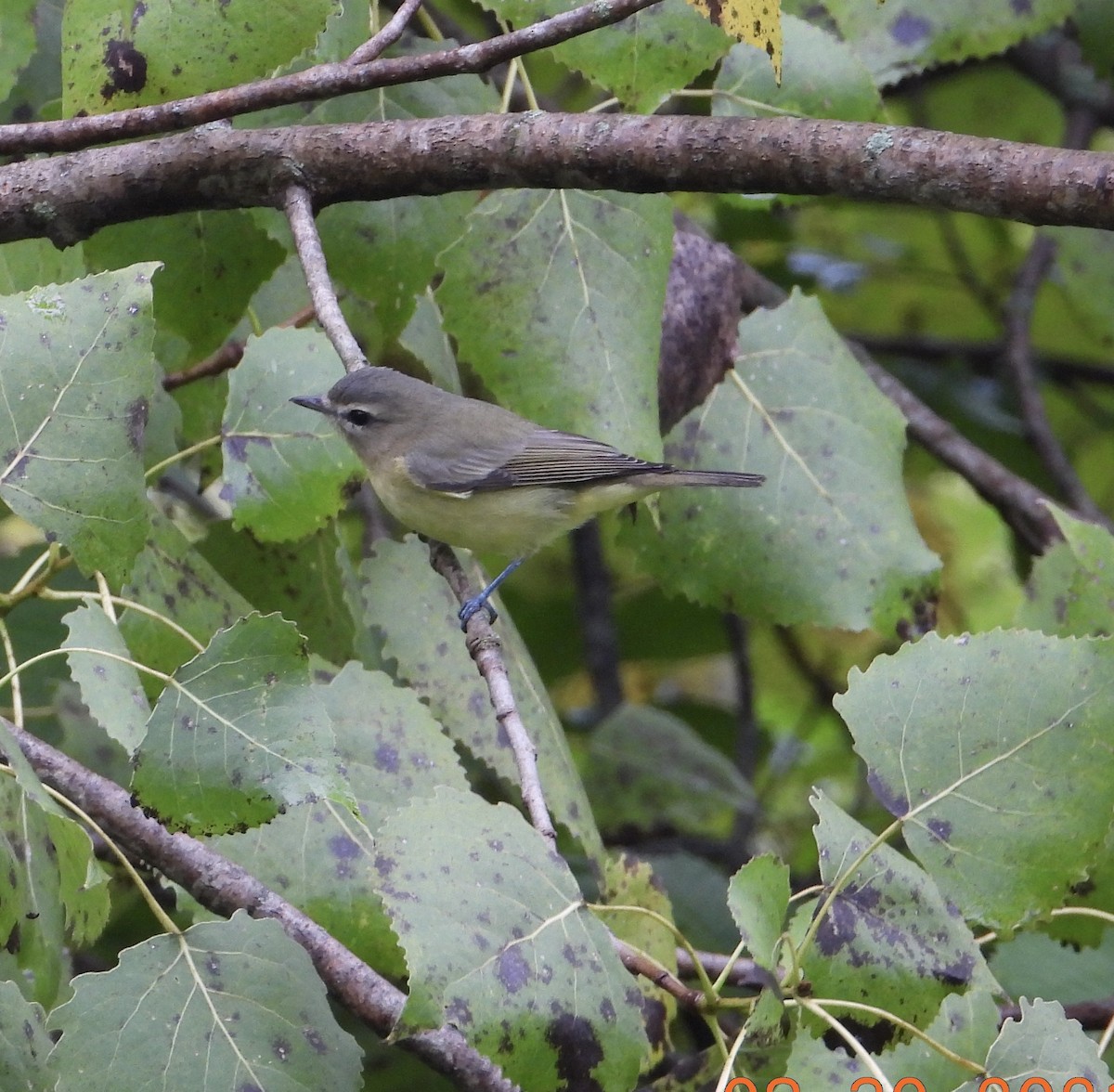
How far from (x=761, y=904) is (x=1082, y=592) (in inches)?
55.6

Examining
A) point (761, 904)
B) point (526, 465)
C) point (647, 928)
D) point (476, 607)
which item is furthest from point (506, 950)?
point (526, 465)

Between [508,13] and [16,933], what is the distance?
1876 mm

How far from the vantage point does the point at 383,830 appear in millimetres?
1994

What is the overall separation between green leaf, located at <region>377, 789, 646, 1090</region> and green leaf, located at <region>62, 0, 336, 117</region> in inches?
Answer: 56.4

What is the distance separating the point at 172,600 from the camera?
2744mm

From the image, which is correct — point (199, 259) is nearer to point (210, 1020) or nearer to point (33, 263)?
point (33, 263)

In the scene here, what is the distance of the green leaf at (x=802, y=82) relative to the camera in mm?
3221

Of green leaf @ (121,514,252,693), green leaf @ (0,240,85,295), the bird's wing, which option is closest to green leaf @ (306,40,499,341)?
green leaf @ (0,240,85,295)

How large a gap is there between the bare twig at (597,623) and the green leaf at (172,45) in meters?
3.07

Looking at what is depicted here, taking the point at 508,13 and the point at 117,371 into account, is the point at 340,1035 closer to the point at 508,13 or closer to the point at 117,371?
the point at 117,371

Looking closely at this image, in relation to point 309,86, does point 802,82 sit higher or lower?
lower

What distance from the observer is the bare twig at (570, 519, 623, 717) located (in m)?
5.47

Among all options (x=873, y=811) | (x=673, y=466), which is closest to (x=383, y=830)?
(x=673, y=466)

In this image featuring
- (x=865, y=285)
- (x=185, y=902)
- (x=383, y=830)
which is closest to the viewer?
(x=383, y=830)
